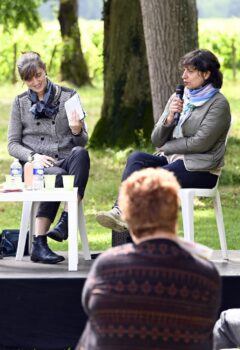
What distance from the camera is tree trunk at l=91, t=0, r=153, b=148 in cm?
1467

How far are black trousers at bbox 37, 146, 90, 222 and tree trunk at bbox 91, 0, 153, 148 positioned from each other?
283 inches

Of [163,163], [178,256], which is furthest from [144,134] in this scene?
[178,256]

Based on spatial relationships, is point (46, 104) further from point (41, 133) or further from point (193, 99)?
point (193, 99)

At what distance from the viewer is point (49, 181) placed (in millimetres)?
6914

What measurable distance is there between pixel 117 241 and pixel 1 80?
71.2ft

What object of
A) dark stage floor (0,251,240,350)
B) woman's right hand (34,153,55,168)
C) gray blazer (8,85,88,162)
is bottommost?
dark stage floor (0,251,240,350)

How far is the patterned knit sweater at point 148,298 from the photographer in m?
3.93

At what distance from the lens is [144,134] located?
1452 centimetres

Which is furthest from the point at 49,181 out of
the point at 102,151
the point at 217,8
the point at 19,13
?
the point at 217,8

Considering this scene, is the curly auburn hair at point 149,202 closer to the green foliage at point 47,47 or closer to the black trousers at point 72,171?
the black trousers at point 72,171

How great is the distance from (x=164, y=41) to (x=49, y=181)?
4.37m

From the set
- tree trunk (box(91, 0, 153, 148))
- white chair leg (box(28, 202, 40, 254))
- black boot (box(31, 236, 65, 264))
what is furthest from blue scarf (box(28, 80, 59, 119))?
tree trunk (box(91, 0, 153, 148))

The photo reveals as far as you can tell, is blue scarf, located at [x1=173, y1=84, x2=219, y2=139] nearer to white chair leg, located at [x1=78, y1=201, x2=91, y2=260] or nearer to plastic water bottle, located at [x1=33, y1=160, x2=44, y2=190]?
white chair leg, located at [x1=78, y1=201, x2=91, y2=260]

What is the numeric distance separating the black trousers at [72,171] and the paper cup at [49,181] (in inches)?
8.8
